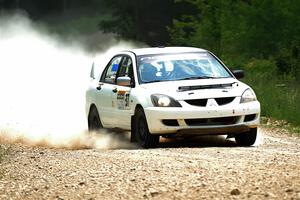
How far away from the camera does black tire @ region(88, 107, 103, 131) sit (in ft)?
56.0

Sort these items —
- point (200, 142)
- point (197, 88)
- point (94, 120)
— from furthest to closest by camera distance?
point (94, 120)
point (200, 142)
point (197, 88)

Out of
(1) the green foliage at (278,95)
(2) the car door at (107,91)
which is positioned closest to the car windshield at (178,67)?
(2) the car door at (107,91)

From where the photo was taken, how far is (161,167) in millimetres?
11180

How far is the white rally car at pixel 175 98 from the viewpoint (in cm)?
1430

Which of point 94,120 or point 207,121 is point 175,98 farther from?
point 94,120

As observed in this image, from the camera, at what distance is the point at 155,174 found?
1071 cm

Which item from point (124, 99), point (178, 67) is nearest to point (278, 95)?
point (178, 67)

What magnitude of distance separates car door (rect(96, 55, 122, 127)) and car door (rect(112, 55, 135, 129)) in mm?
186

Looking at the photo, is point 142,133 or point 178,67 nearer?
point 142,133

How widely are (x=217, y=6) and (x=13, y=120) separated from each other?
1638cm

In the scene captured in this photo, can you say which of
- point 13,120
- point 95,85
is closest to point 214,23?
point 13,120

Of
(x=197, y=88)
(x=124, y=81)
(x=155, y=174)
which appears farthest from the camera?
(x=124, y=81)

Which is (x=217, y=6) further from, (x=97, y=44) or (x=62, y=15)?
(x=62, y=15)

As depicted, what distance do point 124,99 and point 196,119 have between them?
159cm
